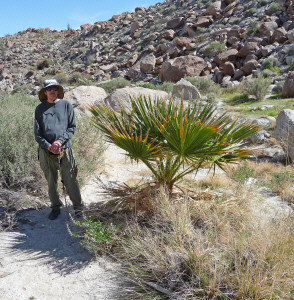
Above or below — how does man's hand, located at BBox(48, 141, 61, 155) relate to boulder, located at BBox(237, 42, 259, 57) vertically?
below

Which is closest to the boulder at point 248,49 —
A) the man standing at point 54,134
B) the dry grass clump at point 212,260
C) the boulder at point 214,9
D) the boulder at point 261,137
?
the boulder at point 214,9

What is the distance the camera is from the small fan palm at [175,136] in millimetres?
2842

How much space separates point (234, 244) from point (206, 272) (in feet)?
1.40

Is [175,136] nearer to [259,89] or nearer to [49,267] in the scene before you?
[49,267]

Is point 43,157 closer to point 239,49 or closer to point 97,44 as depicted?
point 239,49

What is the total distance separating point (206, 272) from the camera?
244 centimetres

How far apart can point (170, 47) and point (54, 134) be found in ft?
73.0

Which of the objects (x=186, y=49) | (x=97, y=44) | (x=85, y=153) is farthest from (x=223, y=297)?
(x=97, y=44)

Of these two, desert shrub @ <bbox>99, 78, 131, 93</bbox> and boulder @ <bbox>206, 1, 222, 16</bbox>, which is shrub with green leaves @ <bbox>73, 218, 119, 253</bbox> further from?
boulder @ <bbox>206, 1, 222, 16</bbox>

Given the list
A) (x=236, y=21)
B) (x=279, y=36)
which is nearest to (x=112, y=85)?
(x=279, y=36)

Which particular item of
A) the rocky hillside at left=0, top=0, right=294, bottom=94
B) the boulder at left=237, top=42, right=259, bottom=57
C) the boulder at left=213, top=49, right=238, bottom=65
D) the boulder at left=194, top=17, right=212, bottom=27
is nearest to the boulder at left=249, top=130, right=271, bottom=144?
the rocky hillside at left=0, top=0, right=294, bottom=94

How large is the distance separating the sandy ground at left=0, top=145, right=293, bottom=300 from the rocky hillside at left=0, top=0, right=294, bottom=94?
45.2 ft

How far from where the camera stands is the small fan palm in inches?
112

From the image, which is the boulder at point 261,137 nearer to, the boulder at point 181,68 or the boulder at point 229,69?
the boulder at point 229,69
